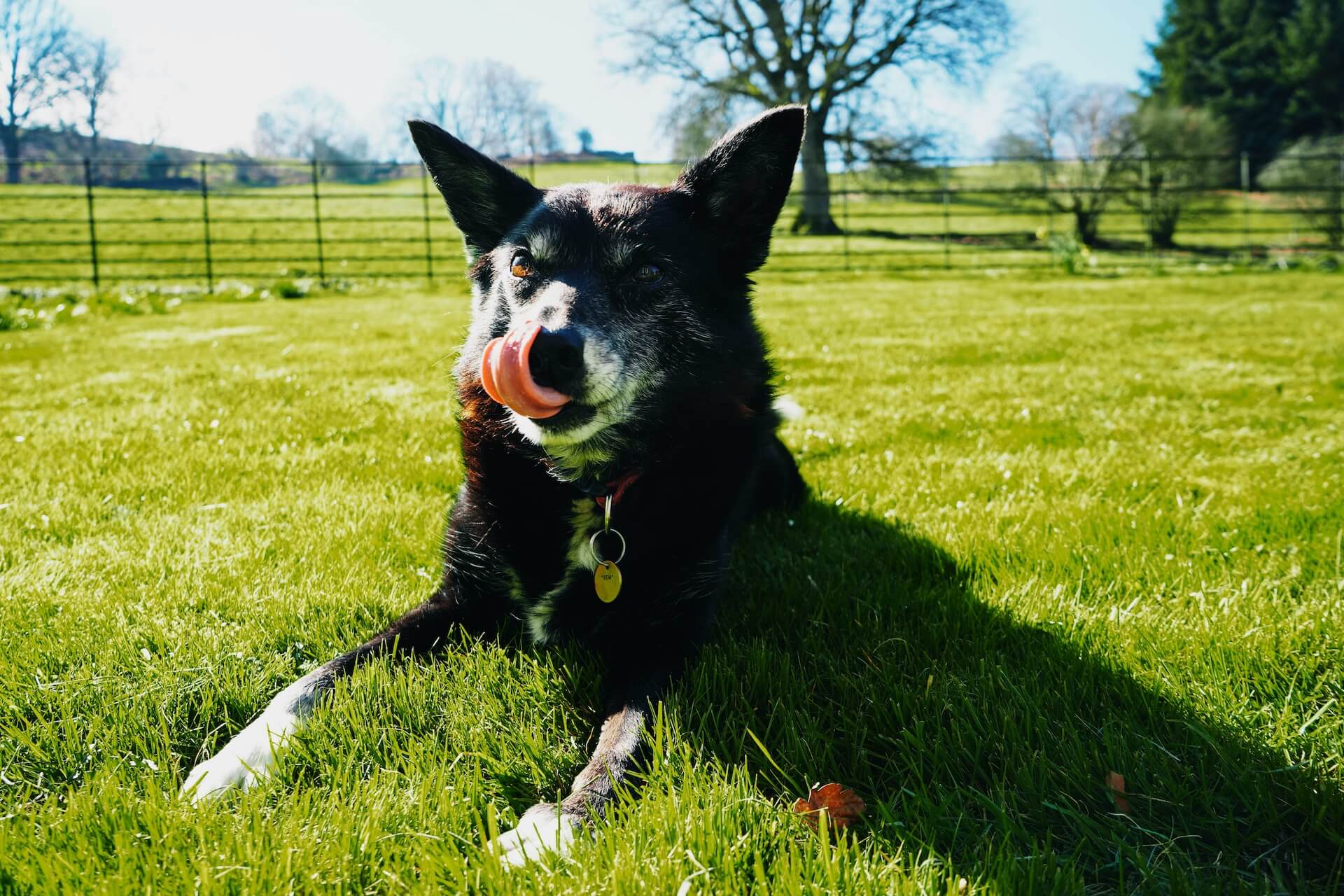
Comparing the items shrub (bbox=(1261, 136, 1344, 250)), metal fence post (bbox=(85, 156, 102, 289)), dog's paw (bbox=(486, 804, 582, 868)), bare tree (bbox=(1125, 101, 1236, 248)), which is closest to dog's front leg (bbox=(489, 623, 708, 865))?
dog's paw (bbox=(486, 804, 582, 868))

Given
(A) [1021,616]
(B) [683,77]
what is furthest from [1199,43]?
(A) [1021,616]

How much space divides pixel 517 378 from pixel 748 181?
1.11m

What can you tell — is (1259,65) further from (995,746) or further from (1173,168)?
(995,746)

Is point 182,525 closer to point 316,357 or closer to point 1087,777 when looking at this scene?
point 1087,777

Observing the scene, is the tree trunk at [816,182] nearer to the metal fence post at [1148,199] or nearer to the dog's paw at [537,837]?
the metal fence post at [1148,199]

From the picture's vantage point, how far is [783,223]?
30875 millimetres

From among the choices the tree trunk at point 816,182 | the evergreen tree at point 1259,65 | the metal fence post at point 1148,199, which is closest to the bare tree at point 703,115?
the tree trunk at point 816,182

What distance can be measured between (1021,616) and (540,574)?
1.43 metres

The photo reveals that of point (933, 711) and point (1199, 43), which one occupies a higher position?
point (1199, 43)

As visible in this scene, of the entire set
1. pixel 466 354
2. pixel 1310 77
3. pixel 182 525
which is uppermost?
pixel 1310 77

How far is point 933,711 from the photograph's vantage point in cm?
193

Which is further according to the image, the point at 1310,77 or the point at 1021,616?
the point at 1310,77

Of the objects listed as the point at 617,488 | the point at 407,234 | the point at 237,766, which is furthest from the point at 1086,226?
the point at 237,766

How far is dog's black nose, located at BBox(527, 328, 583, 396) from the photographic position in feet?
6.66
